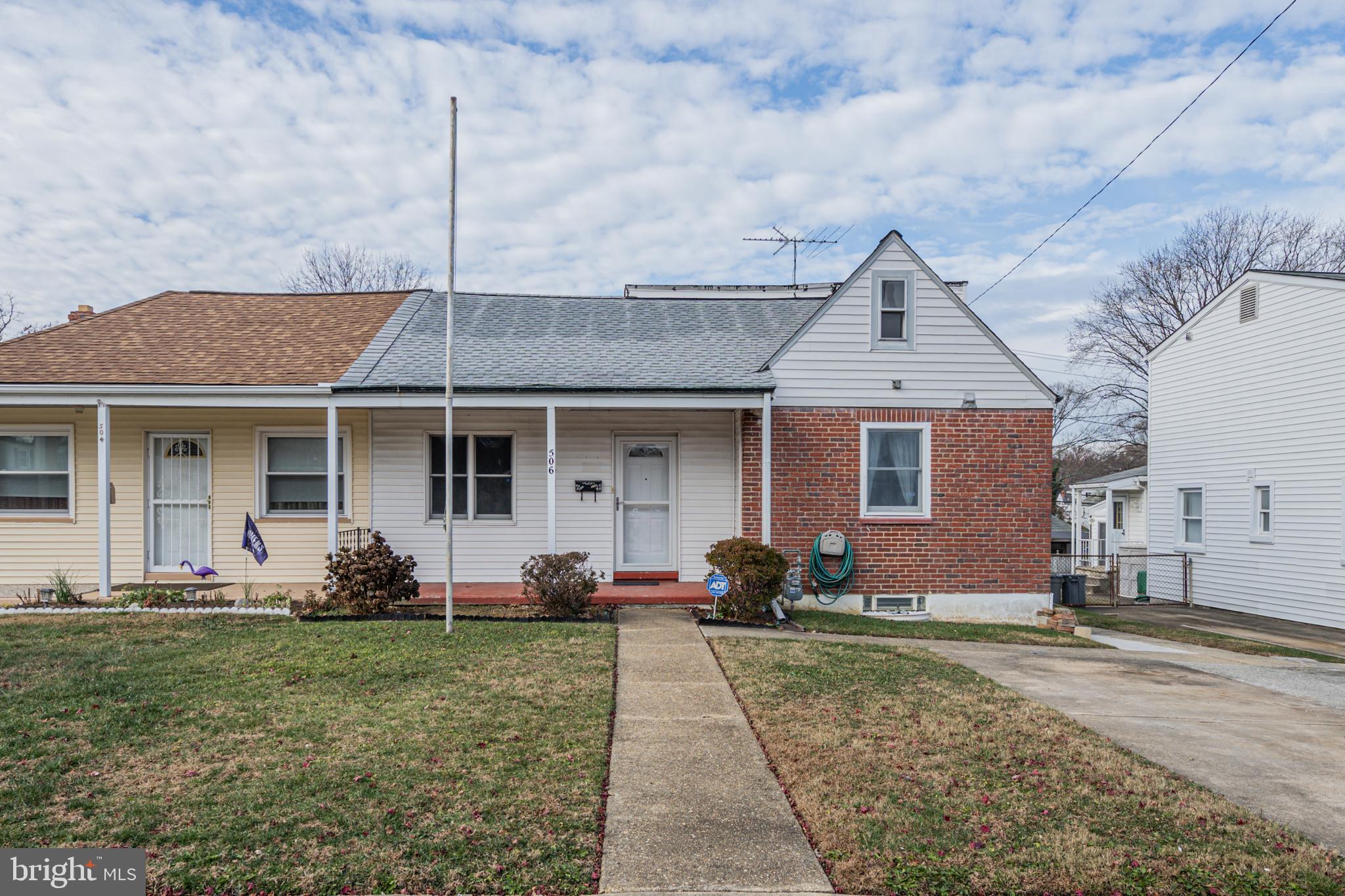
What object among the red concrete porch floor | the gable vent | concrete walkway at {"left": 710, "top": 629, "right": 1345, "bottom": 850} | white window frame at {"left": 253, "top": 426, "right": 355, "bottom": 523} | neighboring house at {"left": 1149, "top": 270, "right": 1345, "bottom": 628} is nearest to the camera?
concrete walkway at {"left": 710, "top": 629, "right": 1345, "bottom": 850}

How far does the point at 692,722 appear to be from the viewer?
5.95 m

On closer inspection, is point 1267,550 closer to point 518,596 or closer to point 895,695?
point 895,695

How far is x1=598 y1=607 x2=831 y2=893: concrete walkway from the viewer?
3641mm

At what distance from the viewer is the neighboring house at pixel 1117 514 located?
77.8 ft

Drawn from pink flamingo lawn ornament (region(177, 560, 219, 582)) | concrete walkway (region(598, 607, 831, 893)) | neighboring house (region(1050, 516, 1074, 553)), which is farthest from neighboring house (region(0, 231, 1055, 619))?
neighboring house (region(1050, 516, 1074, 553))

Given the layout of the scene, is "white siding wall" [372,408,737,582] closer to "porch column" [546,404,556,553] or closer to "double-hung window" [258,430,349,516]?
"double-hung window" [258,430,349,516]

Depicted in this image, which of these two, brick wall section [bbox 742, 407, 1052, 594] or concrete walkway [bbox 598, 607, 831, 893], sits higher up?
brick wall section [bbox 742, 407, 1052, 594]

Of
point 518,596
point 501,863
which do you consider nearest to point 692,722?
point 501,863

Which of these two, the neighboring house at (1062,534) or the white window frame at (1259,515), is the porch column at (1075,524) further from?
the white window frame at (1259,515)

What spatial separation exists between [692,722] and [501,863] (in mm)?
2441

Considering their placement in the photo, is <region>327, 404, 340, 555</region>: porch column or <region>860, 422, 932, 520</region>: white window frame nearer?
<region>327, 404, 340, 555</region>: porch column

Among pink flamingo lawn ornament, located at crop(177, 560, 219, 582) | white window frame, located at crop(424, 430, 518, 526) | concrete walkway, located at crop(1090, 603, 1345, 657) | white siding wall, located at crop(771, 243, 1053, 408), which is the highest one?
white siding wall, located at crop(771, 243, 1053, 408)

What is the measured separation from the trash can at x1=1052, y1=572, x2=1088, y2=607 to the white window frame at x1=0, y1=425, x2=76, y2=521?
57.3ft

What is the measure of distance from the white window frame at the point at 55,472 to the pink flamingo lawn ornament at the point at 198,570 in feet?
5.69
